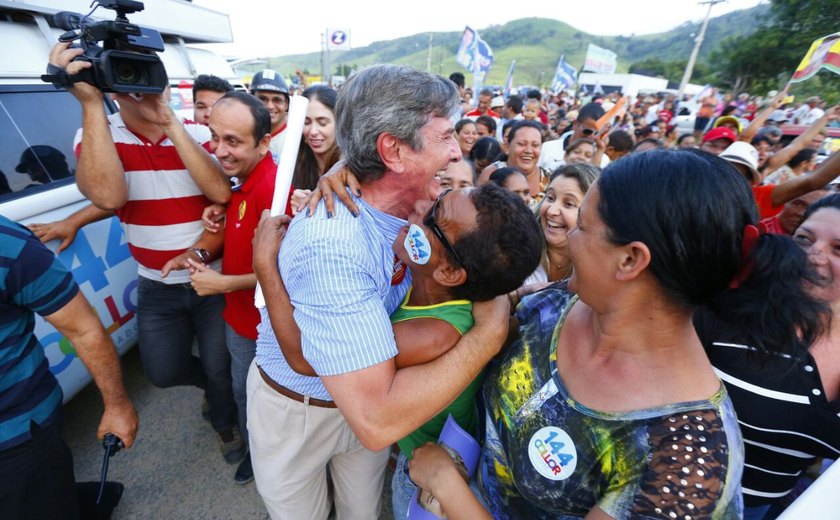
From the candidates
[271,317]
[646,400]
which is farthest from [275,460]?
[646,400]

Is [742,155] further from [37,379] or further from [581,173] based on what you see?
[37,379]

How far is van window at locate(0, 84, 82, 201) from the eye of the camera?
7.91 ft

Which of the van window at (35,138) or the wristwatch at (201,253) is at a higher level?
the van window at (35,138)

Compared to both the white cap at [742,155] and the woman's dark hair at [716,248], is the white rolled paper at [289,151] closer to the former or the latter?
the woman's dark hair at [716,248]

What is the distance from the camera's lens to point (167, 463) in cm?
263

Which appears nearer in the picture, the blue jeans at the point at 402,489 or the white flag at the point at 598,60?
the blue jeans at the point at 402,489

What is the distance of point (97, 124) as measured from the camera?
6.48 feet

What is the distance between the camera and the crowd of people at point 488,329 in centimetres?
87

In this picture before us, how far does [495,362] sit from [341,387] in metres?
0.56

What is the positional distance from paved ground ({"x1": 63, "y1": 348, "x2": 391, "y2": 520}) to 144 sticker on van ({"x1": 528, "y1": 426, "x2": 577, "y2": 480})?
186 centimetres

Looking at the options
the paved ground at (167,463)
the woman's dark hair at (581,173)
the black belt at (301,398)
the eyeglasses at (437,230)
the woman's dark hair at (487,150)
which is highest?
the eyeglasses at (437,230)

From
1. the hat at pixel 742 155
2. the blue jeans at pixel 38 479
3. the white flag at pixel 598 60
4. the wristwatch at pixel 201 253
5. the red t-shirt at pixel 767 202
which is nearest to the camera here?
the blue jeans at pixel 38 479

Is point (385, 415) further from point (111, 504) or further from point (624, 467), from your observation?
point (111, 504)

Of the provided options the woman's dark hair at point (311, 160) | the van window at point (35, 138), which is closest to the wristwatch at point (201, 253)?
the woman's dark hair at point (311, 160)
